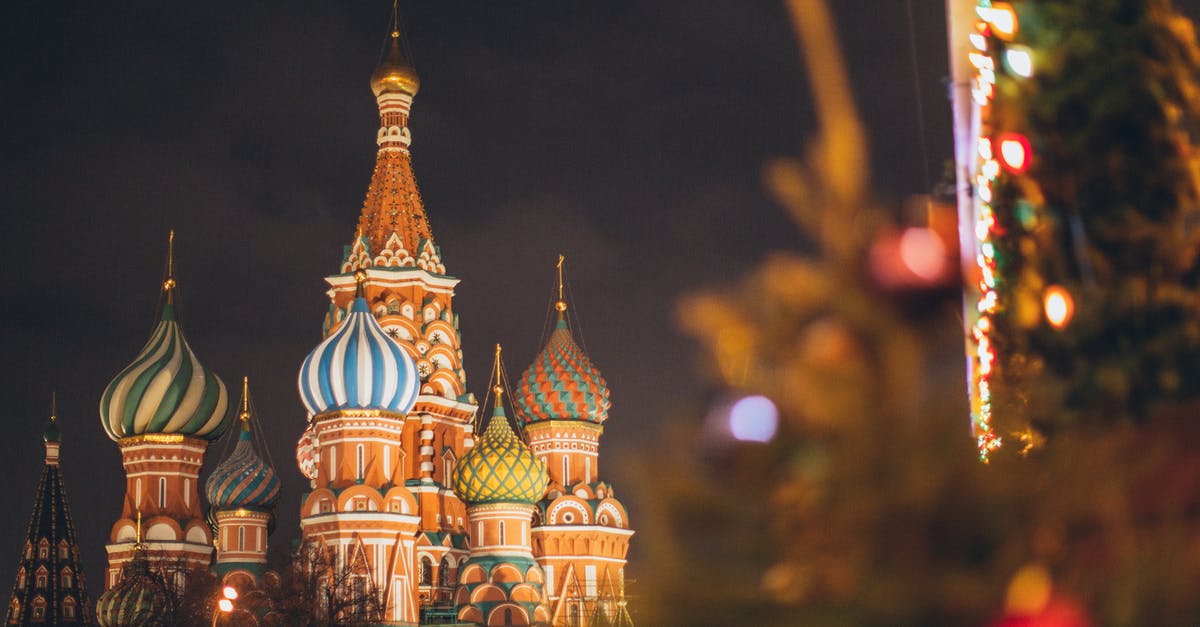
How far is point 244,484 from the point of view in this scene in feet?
106

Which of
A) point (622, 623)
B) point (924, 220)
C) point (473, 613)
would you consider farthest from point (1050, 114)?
point (473, 613)

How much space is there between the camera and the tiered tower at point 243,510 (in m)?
31.6

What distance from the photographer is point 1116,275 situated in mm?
2744

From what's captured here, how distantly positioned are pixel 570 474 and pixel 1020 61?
32.0 meters

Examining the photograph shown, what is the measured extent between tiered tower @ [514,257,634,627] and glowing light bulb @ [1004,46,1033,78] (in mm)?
29535

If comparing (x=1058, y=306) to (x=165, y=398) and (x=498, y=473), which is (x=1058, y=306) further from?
(x=165, y=398)

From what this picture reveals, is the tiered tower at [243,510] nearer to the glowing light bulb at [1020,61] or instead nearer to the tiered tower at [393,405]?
the tiered tower at [393,405]

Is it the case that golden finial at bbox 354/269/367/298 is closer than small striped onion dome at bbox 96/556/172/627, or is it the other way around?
small striped onion dome at bbox 96/556/172/627

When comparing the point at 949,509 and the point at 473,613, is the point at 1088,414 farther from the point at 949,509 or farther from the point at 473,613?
the point at 473,613

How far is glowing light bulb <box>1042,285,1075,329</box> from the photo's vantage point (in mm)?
2740

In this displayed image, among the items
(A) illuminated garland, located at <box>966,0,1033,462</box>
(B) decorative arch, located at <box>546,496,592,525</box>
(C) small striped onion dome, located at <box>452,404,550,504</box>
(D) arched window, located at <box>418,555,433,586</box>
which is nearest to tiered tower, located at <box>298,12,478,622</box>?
(D) arched window, located at <box>418,555,433,586</box>

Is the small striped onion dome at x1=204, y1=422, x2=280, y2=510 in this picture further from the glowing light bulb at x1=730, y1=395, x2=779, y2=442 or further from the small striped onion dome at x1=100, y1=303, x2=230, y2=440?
the glowing light bulb at x1=730, y1=395, x2=779, y2=442

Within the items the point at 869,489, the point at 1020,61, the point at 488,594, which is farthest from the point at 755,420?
the point at 488,594

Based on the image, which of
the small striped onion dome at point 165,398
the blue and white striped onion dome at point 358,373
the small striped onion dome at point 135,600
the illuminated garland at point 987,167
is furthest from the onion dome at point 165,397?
the illuminated garland at point 987,167
